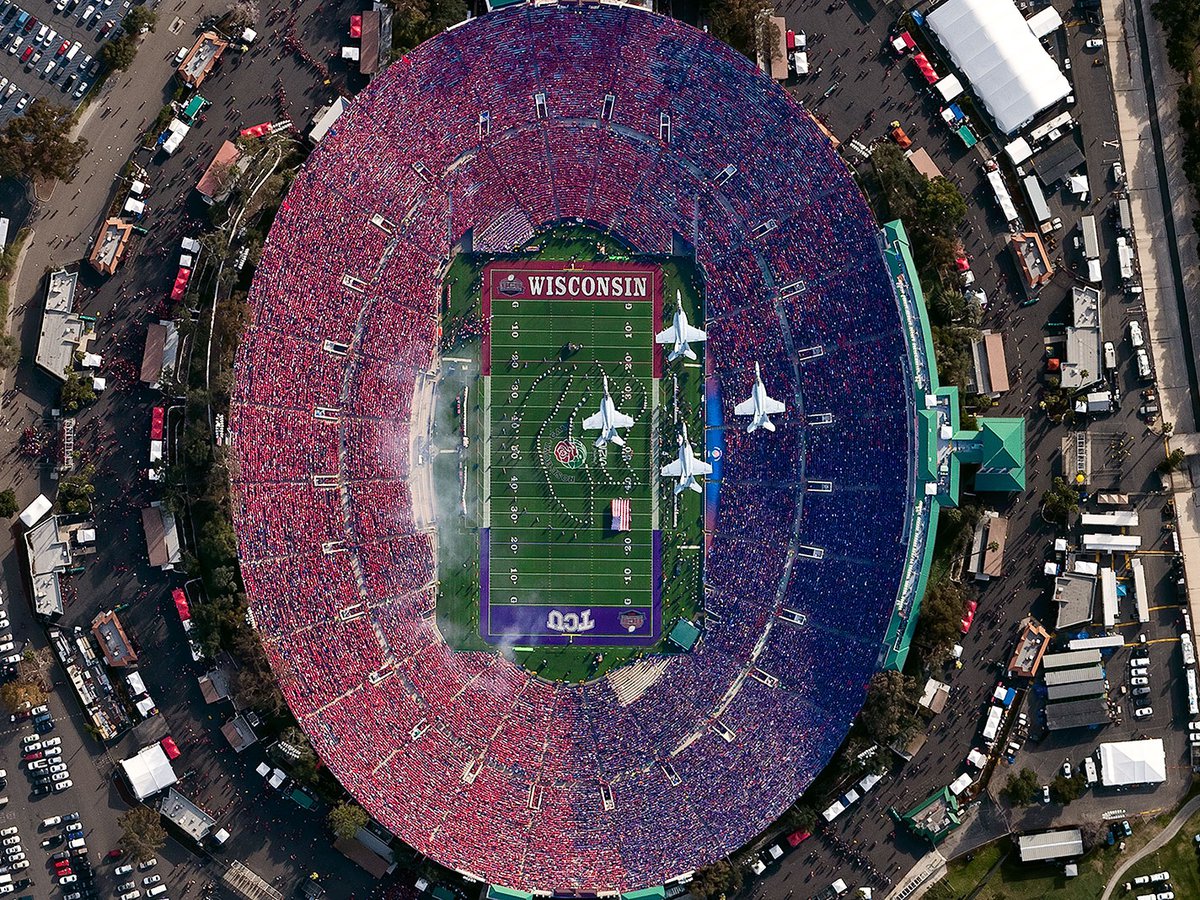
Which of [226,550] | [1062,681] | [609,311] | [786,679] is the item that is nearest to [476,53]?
[609,311]

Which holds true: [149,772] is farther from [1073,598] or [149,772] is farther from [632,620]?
[1073,598]

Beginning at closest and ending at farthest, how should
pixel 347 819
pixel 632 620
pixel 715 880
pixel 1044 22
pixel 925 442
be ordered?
pixel 925 442 < pixel 347 819 < pixel 715 880 < pixel 1044 22 < pixel 632 620

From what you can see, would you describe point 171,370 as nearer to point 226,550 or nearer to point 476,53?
point 226,550

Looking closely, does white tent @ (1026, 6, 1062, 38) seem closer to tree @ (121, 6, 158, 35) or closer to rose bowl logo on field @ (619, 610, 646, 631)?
rose bowl logo on field @ (619, 610, 646, 631)

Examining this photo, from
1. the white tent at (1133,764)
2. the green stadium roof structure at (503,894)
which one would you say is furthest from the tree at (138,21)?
the white tent at (1133,764)

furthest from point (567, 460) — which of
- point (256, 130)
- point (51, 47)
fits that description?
point (51, 47)
